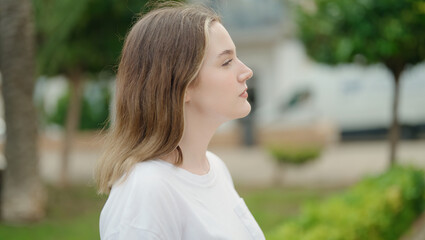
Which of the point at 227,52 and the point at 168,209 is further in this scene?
the point at 227,52

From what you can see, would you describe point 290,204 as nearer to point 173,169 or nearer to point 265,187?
point 265,187

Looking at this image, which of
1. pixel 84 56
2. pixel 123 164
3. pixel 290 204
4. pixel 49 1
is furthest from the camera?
pixel 84 56

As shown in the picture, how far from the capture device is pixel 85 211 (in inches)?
298

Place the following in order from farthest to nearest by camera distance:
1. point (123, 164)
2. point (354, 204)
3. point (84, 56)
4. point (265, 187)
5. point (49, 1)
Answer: point (265, 187), point (84, 56), point (49, 1), point (354, 204), point (123, 164)

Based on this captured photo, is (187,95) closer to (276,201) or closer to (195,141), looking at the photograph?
(195,141)

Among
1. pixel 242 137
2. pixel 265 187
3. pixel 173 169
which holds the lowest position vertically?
pixel 242 137

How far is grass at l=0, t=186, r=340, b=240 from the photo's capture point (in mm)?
6031

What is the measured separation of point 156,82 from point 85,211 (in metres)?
6.56

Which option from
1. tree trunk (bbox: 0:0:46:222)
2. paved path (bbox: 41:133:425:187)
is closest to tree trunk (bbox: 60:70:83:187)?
paved path (bbox: 41:133:425:187)

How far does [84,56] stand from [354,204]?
5512mm

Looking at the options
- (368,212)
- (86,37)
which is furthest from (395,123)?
(86,37)

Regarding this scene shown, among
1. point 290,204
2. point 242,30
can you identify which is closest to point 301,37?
point 290,204

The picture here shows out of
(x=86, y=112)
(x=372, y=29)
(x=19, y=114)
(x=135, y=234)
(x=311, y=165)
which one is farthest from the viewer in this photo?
(x=86, y=112)

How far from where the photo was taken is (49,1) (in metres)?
7.23
